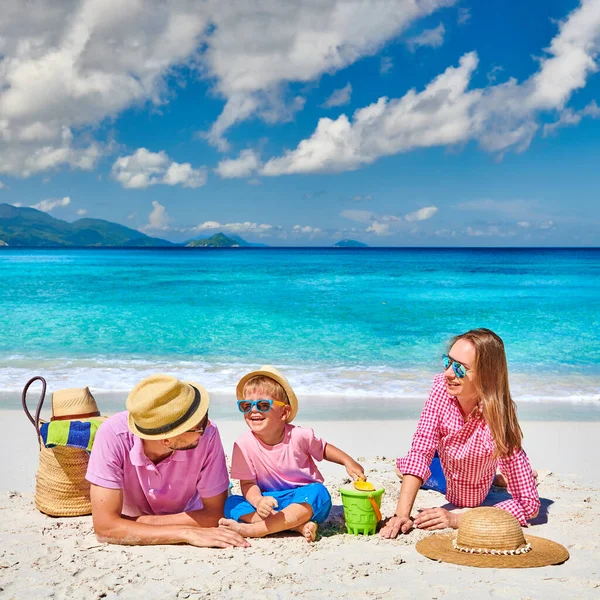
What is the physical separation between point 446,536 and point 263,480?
1.16 metres

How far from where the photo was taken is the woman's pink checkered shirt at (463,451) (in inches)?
163

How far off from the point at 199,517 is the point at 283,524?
0.51 metres

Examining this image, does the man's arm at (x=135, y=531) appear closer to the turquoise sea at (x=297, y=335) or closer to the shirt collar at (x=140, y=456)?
the shirt collar at (x=140, y=456)

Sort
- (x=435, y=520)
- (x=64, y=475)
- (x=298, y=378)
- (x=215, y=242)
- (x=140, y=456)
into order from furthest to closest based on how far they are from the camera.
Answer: (x=215, y=242) < (x=298, y=378) < (x=64, y=475) < (x=435, y=520) < (x=140, y=456)

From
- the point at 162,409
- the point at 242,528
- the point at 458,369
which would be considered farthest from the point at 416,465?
the point at 162,409

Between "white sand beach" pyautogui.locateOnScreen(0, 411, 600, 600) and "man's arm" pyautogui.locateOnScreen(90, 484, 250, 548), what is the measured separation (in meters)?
0.06

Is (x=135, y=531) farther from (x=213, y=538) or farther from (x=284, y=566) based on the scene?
(x=284, y=566)

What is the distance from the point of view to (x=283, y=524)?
3.91 meters

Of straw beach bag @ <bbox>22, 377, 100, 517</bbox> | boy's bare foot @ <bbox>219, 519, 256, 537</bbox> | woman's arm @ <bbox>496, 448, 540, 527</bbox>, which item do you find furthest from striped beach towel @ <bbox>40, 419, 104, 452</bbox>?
woman's arm @ <bbox>496, 448, 540, 527</bbox>

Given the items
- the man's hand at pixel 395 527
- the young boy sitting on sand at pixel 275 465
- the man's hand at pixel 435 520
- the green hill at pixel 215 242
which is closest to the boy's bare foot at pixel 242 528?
the young boy sitting on sand at pixel 275 465

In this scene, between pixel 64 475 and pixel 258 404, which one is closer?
pixel 258 404

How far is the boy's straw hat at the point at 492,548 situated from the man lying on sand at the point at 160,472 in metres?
1.21

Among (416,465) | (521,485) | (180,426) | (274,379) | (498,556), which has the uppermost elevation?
(274,379)

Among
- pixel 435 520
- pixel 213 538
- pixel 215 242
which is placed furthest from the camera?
pixel 215 242
